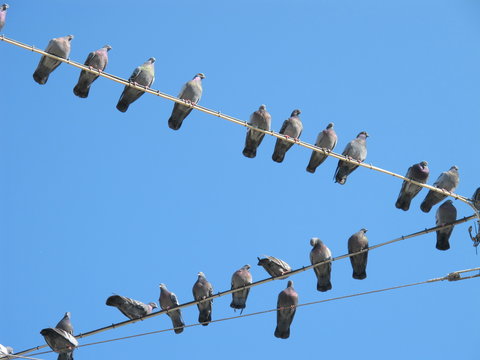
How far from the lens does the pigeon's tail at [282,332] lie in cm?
1485

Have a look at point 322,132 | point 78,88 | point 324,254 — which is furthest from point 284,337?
point 78,88

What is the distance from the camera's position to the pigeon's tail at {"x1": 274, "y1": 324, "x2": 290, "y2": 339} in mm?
14852

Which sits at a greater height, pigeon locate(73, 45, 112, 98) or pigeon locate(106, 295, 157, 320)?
pigeon locate(73, 45, 112, 98)

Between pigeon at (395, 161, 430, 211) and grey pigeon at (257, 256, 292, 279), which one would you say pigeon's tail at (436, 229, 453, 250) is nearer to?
pigeon at (395, 161, 430, 211)

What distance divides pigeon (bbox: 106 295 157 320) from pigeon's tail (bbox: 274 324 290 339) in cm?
190

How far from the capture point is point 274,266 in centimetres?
1413

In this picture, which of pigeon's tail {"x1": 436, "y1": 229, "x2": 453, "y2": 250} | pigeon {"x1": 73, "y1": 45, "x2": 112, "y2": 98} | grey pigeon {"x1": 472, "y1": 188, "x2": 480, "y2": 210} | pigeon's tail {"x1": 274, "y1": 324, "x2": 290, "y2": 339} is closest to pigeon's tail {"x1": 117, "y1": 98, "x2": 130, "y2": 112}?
pigeon {"x1": 73, "y1": 45, "x2": 112, "y2": 98}

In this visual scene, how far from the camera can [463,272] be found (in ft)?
37.6

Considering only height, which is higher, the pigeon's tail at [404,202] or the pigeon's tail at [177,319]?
the pigeon's tail at [404,202]

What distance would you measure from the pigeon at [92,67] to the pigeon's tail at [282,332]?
4.38 metres

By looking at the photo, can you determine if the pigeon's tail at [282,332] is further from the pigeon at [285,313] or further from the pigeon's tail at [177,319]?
the pigeon's tail at [177,319]

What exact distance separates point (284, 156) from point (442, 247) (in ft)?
9.59

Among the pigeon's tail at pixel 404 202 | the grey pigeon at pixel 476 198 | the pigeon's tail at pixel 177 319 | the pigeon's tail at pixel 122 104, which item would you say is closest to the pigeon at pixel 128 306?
the pigeon's tail at pixel 177 319

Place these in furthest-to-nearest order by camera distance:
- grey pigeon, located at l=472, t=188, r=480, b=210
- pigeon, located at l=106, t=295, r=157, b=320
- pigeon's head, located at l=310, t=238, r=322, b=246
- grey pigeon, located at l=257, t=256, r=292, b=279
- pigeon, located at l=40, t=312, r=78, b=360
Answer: pigeon's head, located at l=310, t=238, r=322, b=246, pigeon, located at l=106, t=295, r=157, b=320, grey pigeon, located at l=257, t=256, r=292, b=279, pigeon, located at l=40, t=312, r=78, b=360, grey pigeon, located at l=472, t=188, r=480, b=210
